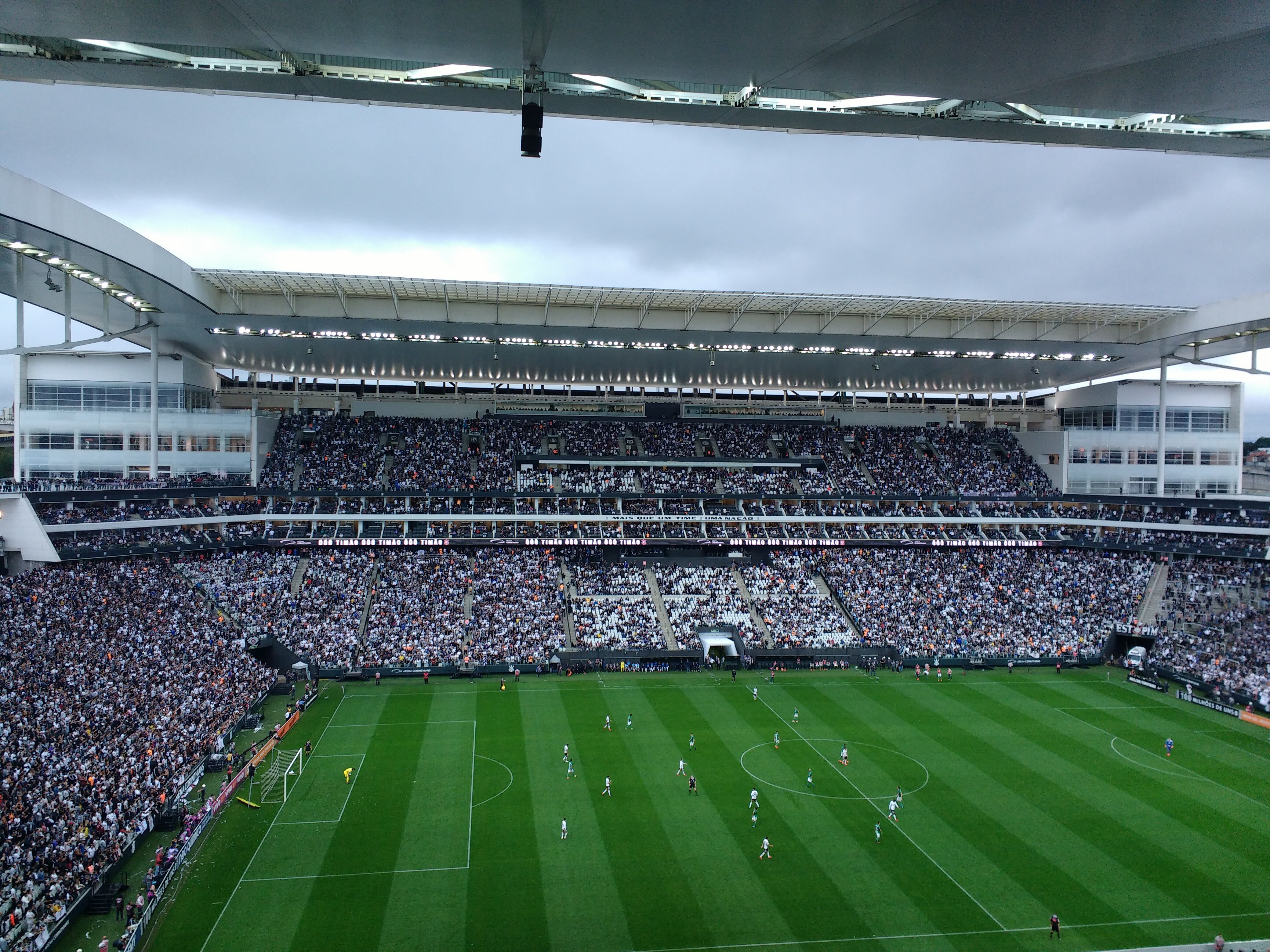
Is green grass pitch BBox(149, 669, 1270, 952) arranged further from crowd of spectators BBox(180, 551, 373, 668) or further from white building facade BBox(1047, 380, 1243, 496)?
white building facade BBox(1047, 380, 1243, 496)

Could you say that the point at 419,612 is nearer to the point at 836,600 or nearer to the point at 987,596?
the point at 836,600

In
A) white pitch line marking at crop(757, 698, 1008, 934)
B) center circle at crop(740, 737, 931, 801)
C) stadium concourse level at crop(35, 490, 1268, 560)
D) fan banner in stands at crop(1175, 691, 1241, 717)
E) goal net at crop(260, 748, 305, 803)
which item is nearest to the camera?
white pitch line marking at crop(757, 698, 1008, 934)

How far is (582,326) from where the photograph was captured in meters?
46.6

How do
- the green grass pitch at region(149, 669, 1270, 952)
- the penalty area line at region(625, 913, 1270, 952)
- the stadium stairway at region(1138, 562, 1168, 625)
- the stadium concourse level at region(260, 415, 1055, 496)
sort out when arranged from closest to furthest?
the penalty area line at region(625, 913, 1270, 952), the green grass pitch at region(149, 669, 1270, 952), the stadium stairway at region(1138, 562, 1168, 625), the stadium concourse level at region(260, 415, 1055, 496)

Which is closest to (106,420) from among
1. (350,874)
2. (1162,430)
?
(350,874)

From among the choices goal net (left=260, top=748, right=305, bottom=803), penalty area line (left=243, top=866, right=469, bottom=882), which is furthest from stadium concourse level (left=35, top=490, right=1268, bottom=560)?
penalty area line (left=243, top=866, right=469, bottom=882)

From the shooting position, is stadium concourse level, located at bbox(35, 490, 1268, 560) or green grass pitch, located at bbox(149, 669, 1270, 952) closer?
green grass pitch, located at bbox(149, 669, 1270, 952)

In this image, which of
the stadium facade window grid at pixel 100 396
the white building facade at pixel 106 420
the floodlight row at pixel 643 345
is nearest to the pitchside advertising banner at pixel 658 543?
the white building facade at pixel 106 420

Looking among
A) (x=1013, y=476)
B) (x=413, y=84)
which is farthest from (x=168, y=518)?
(x=1013, y=476)

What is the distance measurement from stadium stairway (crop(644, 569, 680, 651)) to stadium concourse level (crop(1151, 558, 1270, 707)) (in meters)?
26.1

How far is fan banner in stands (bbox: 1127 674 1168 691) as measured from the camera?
41250 millimetres

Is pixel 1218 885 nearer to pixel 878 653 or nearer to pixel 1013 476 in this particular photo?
pixel 878 653

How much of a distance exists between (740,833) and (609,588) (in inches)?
1061

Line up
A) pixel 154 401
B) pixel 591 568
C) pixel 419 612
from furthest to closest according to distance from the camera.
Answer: pixel 591 568
pixel 419 612
pixel 154 401
